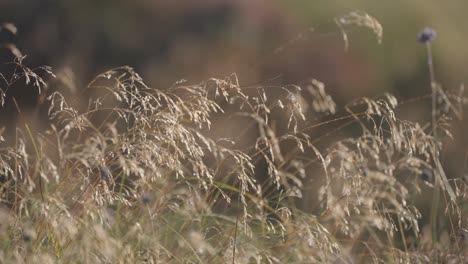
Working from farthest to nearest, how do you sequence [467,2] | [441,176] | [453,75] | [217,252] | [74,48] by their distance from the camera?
[467,2], [453,75], [74,48], [441,176], [217,252]

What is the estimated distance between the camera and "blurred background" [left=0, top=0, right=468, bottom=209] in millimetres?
7738

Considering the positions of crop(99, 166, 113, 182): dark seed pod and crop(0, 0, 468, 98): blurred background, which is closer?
crop(99, 166, 113, 182): dark seed pod

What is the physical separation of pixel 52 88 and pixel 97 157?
13.6 feet

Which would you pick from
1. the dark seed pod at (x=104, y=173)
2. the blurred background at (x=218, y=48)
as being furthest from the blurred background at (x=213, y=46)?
the dark seed pod at (x=104, y=173)

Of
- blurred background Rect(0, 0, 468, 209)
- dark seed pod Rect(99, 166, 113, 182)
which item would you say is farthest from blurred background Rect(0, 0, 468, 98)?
dark seed pod Rect(99, 166, 113, 182)

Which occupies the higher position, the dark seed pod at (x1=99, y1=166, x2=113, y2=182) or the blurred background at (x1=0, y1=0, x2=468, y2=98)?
the dark seed pod at (x1=99, y1=166, x2=113, y2=182)

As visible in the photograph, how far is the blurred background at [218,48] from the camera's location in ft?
25.4

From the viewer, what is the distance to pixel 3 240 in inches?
117

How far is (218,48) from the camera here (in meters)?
8.00

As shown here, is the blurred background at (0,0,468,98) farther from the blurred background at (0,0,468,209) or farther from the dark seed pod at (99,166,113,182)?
the dark seed pod at (99,166,113,182)

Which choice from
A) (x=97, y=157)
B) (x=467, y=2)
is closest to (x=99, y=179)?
(x=97, y=157)

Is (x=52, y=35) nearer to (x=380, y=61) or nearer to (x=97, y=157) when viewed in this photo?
(x=380, y=61)

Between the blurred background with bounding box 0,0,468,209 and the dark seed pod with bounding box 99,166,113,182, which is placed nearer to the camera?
the dark seed pod with bounding box 99,166,113,182

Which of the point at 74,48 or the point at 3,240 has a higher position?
the point at 3,240
